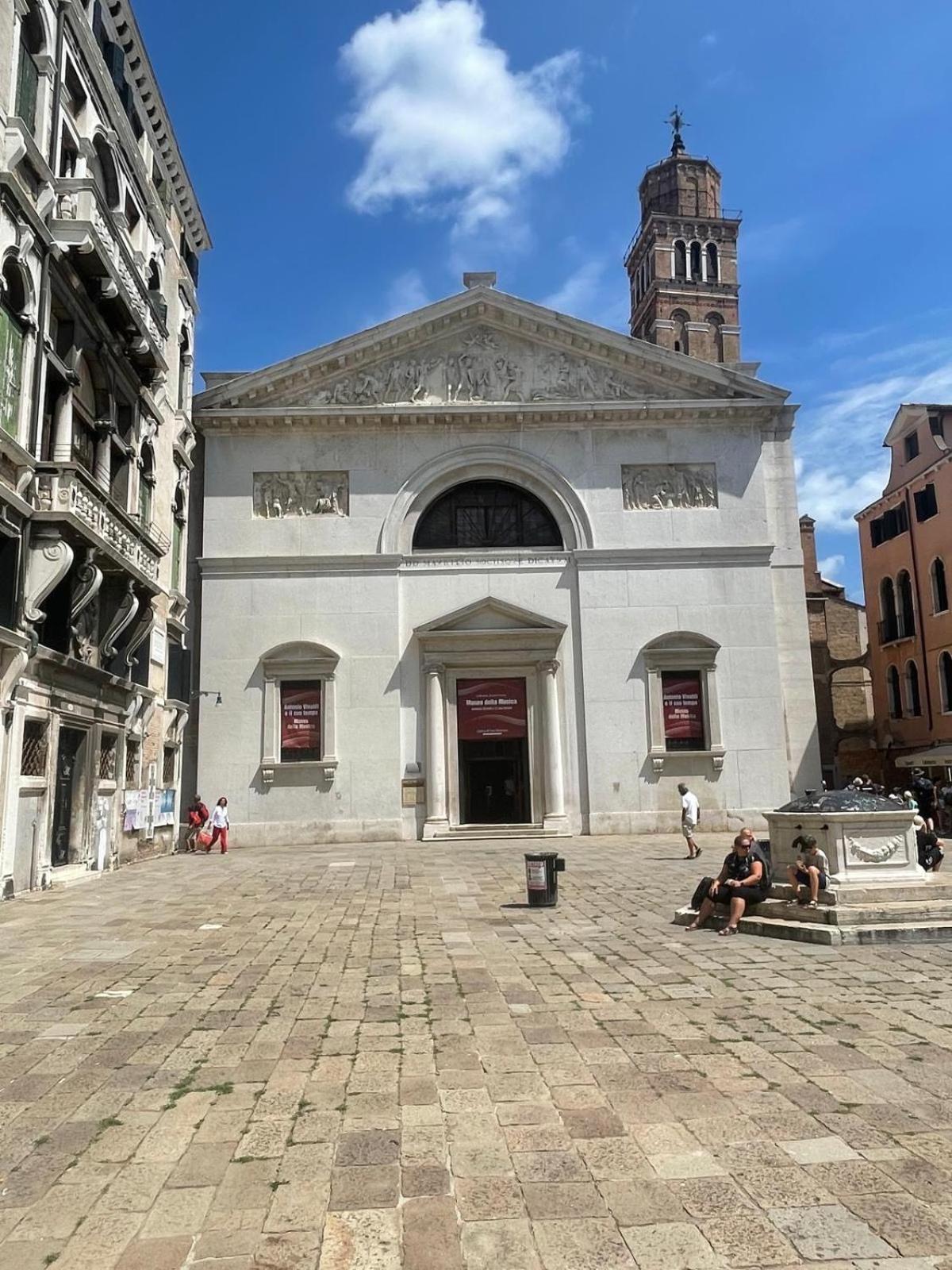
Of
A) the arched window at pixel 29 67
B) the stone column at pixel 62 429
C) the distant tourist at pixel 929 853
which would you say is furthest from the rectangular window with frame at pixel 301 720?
the distant tourist at pixel 929 853

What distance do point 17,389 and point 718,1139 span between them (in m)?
14.2

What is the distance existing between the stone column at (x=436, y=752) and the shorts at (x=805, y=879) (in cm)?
1605

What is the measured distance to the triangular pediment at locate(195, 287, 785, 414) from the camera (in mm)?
28094

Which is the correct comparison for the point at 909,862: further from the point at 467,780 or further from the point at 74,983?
the point at 467,780

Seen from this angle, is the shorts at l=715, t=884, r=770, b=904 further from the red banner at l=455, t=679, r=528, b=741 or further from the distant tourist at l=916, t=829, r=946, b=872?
the red banner at l=455, t=679, r=528, b=741

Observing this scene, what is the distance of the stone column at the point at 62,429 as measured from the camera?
1628 cm

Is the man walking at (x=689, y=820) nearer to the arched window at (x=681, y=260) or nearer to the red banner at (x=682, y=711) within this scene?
the red banner at (x=682, y=711)

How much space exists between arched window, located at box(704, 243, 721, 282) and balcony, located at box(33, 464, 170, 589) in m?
52.8

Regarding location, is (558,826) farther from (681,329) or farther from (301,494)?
(681,329)

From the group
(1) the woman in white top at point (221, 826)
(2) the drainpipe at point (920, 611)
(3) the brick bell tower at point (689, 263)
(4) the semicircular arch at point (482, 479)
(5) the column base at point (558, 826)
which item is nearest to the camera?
(1) the woman in white top at point (221, 826)

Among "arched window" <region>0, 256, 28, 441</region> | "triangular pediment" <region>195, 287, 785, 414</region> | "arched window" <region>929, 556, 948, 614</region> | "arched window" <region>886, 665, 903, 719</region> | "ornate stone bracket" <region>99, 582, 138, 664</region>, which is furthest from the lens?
"arched window" <region>886, 665, 903, 719</region>

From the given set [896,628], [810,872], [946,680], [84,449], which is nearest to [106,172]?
[84,449]

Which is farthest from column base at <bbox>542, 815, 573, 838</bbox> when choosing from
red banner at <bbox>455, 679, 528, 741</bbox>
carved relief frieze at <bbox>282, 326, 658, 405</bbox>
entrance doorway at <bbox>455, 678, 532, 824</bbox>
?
carved relief frieze at <bbox>282, 326, 658, 405</bbox>

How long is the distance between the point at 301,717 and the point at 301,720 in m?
0.09
